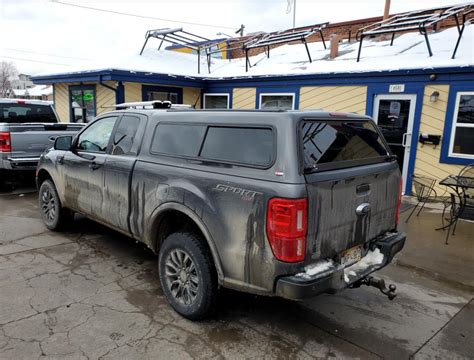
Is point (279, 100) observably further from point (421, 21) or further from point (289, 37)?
point (421, 21)

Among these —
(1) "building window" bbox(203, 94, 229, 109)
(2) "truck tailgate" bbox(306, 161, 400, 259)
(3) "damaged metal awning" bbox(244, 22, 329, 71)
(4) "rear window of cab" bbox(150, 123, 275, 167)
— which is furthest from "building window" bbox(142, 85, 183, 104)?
(2) "truck tailgate" bbox(306, 161, 400, 259)

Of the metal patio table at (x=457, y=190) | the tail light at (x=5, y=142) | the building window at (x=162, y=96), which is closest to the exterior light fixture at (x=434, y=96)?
the metal patio table at (x=457, y=190)

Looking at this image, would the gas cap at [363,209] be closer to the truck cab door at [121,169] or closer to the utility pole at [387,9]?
the truck cab door at [121,169]

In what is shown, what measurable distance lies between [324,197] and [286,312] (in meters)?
1.35

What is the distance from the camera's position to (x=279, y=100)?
10.1 meters

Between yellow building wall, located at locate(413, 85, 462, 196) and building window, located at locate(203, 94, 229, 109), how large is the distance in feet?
18.2

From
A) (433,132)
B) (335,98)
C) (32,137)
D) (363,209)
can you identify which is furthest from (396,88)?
(32,137)

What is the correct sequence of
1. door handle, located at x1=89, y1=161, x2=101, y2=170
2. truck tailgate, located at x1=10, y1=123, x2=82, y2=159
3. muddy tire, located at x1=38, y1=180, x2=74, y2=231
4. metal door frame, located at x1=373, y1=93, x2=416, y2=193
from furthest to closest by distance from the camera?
metal door frame, located at x1=373, y1=93, x2=416, y2=193 < truck tailgate, located at x1=10, y1=123, x2=82, y2=159 < muddy tire, located at x1=38, y1=180, x2=74, y2=231 < door handle, located at x1=89, y1=161, x2=101, y2=170

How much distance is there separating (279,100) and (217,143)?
7396mm

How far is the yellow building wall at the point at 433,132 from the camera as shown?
7516 mm

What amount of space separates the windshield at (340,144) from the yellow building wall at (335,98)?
540cm

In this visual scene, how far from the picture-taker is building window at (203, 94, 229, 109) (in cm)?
1146

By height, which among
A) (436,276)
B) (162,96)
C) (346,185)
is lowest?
(436,276)

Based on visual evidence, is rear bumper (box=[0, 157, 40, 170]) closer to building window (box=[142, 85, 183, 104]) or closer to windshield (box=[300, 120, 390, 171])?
building window (box=[142, 85, 183, 104])
